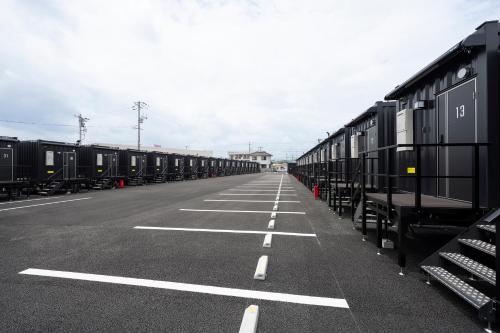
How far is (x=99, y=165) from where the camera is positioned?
19.3 metres

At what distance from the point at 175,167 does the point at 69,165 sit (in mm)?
14859

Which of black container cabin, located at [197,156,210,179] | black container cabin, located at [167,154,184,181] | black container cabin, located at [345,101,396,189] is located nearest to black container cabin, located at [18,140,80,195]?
black container cabin, located at [167,154,184,181]

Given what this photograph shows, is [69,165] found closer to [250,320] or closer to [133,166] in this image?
[133,166]

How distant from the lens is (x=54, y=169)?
15547mm

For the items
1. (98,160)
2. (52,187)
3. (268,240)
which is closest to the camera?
(268,240)

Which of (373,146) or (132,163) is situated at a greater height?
(373,146)

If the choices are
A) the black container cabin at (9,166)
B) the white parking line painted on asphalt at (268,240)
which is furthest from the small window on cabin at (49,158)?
the white parking line painted on asphalt at (268,240)

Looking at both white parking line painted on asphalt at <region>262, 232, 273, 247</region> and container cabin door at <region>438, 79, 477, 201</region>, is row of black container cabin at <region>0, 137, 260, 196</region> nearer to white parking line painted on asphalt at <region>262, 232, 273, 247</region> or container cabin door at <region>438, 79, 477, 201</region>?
white parking line painted on asphalt at <region>262, 232, 273, 247</region>

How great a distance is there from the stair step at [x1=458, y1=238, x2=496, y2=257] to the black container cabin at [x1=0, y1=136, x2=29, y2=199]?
18.3m

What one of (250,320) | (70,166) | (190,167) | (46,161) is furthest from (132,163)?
(250,320)

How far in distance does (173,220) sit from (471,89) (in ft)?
24.9

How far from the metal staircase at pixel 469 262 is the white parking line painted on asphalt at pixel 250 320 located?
229 cm

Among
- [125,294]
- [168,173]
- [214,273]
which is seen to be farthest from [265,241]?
[168,173]

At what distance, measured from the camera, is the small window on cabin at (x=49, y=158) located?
1521 cm
